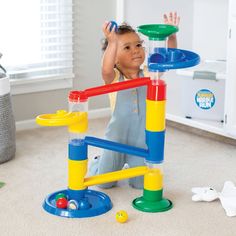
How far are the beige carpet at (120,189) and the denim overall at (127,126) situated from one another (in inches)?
3.8

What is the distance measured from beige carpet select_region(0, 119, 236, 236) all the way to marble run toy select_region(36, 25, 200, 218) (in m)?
0.05

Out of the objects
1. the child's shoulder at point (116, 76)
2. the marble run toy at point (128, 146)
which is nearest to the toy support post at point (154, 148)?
the marble run toy at point (128, 146)

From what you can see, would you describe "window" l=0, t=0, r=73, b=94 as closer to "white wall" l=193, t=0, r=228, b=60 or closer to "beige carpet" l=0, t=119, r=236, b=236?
"beige carpet" l=0, t=119, r=236, b=236

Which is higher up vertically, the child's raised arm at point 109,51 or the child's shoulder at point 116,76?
the child's raised arm at point 109,51

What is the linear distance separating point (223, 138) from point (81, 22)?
972mm

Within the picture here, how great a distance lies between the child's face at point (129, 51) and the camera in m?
2.01

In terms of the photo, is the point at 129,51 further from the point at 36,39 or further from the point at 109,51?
the point at 36,39

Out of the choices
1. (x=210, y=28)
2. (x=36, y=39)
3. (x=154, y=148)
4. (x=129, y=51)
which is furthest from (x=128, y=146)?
(x=210, y=28)

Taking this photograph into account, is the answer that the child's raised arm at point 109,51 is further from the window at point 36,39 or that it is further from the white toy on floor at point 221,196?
the window at point 36,39

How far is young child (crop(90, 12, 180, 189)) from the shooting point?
2.02 m

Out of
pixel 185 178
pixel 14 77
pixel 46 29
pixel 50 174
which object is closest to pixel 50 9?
pixel 46 29

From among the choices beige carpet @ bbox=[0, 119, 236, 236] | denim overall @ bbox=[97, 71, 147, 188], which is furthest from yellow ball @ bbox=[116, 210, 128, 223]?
denim overall @ bbox=[97, 71, 147, 188]

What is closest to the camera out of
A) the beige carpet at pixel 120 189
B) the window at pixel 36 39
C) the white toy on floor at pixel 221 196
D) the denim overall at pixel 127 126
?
the beige carpet at pixel 120 189

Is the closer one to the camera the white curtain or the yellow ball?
the yellow ball
